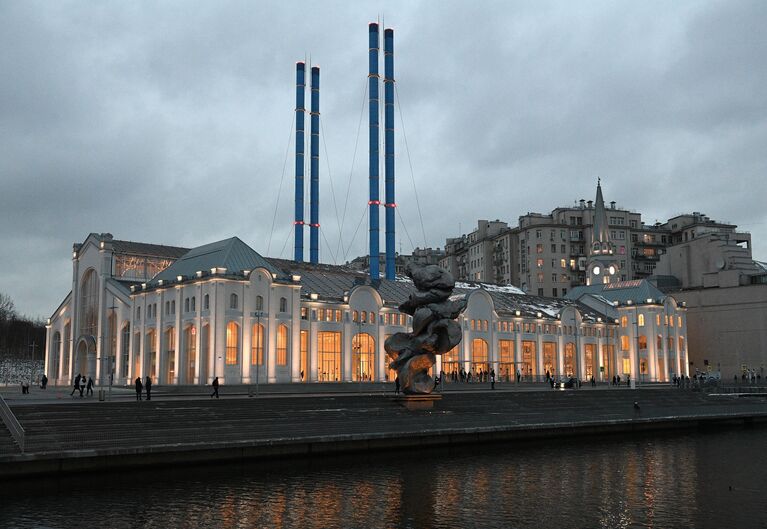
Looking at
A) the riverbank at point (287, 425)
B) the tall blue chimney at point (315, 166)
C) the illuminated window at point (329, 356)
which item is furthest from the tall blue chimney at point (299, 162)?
the riverbank at point (287, 425)

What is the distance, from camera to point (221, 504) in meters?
25.1

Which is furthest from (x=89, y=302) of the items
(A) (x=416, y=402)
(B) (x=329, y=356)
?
(A) (x=416, y=402)

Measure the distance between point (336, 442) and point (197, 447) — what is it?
7.44m

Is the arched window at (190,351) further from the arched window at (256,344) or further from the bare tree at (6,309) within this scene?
the bare tree at (6,309)

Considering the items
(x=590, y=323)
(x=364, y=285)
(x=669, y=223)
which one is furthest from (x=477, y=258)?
(x=364, y=285)

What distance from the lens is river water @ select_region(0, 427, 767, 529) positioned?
75.4ft

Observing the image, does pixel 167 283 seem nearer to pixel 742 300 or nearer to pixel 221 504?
pixel 221 504

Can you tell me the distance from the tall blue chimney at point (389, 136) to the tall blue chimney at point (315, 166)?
1019cm

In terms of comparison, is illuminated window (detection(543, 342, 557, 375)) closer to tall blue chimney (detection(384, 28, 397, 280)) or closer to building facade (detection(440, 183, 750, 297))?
tall blue chimney (detection(384, 28, 397, 280))

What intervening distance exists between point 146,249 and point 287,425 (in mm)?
61164

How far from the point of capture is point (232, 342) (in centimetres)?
7306

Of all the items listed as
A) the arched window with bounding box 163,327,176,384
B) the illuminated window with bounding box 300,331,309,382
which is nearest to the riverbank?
the illuminated window with bounding box 300,331,309,382

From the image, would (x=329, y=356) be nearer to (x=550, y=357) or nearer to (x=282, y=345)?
(x=282, y=345)

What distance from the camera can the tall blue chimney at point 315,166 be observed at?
109438 mm
